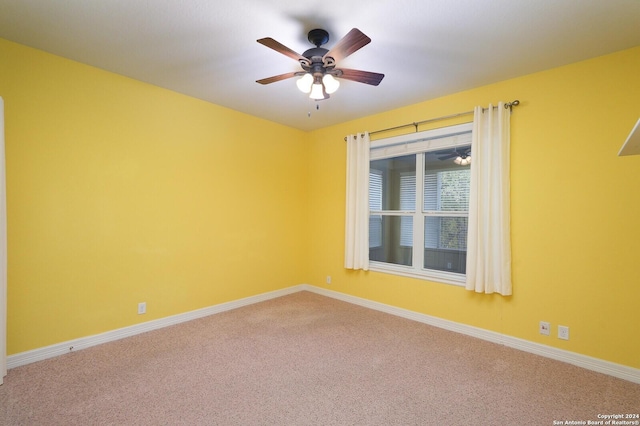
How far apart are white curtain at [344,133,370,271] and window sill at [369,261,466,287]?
0.18 metres

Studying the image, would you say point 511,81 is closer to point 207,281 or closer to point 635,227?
point 635,227

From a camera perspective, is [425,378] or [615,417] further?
[425,378]

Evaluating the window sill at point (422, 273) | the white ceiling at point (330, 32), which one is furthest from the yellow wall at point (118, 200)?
the window sill at point (422, 273)

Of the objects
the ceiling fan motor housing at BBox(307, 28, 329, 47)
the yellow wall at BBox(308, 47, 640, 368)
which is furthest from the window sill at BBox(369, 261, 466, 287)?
the ceiling fan motor housing at BBox(307, 28, 329, 47)

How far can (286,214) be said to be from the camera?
4.75 m

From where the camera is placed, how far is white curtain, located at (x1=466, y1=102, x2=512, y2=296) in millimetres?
2988

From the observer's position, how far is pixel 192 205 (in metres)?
3.63

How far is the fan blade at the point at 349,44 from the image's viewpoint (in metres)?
1.81

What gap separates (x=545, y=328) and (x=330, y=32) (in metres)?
3.21

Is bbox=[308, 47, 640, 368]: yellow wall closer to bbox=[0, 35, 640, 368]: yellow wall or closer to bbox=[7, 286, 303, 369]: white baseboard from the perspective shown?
bbox=[0, 35, 640, 368]: yellow wall

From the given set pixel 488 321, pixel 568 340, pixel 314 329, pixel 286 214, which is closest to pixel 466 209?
pixel 488 321

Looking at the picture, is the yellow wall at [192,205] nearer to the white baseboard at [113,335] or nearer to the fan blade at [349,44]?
the white baseboard at [113,335]

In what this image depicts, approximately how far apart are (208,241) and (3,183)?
1.90 metres

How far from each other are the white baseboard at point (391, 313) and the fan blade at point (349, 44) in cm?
299
